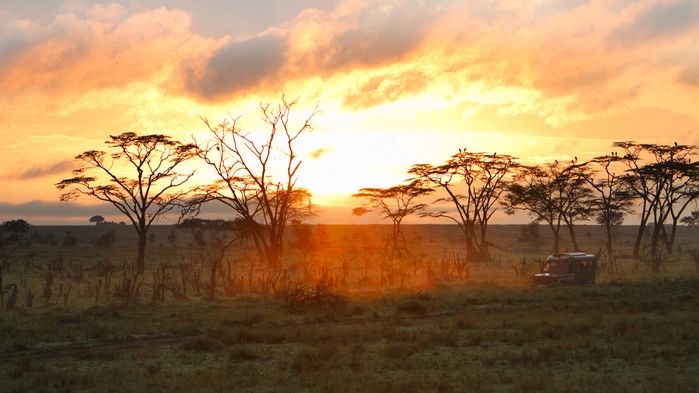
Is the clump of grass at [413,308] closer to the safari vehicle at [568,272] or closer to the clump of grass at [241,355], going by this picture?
the clump of grass at [241,355]

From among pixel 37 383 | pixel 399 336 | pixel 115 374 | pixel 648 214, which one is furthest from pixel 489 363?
pixel 648 214

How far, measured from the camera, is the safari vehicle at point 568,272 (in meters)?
34.9

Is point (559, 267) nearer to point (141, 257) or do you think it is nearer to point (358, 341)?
point (358, 341)

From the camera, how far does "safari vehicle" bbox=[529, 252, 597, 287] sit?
1375 inches

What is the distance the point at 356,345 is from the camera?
17.5 metres

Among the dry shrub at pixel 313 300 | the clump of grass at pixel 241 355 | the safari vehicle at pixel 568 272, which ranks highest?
the safari vehicle at pixel 568 272

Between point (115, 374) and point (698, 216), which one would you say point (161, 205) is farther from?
point (698, 216)

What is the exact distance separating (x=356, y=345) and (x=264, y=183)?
36.2m

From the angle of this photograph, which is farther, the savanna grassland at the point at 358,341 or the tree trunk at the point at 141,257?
the tree trunk at the point at 141,257

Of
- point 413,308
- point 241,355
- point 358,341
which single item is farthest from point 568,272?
point 241,355

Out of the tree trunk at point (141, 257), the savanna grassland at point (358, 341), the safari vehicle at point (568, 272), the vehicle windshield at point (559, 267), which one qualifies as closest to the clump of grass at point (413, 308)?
the savanna grassland at point (358, 341)

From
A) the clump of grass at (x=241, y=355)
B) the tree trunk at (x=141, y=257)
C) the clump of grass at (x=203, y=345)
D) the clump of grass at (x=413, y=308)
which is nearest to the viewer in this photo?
the clump of grass at (x=241, y=355)

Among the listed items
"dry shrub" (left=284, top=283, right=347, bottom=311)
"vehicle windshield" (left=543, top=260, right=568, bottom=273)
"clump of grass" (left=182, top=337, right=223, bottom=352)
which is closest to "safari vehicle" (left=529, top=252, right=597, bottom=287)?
"vehicle windshield" (left=543, top=260, right=568, bottom=273)

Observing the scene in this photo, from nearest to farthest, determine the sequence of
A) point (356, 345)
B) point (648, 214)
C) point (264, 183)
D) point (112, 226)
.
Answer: point (356, 345), point (264, 183), point (648, 214), point (112, 226)
